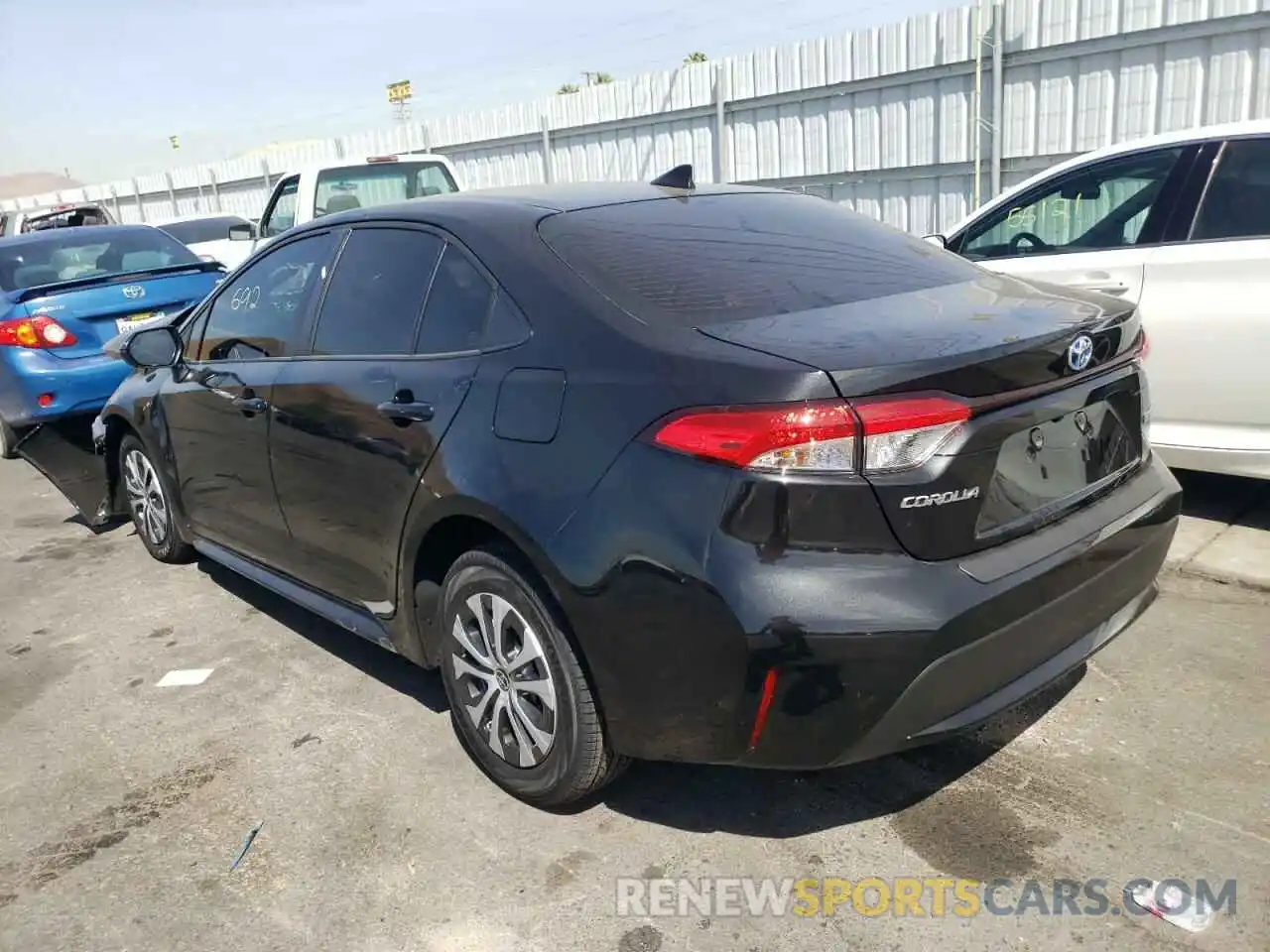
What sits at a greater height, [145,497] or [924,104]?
[924,104]

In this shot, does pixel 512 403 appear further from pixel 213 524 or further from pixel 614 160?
pixel 614 160

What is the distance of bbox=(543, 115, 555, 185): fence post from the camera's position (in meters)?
13.6

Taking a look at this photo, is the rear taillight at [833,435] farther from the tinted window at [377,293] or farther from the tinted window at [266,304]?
the tinted window at [266,304]

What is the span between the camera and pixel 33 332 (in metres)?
6.38

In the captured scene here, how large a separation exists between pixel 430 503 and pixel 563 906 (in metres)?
1.13

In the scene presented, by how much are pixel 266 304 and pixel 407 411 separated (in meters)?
Answer: 1.33

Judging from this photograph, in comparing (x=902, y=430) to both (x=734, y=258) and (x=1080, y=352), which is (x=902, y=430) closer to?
(x=1080, y=352)

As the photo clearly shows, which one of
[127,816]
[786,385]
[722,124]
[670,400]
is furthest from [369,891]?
[722,124]

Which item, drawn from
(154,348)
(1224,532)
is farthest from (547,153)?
(1224,532)

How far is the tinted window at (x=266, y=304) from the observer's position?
151 inches

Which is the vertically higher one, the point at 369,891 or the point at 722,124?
the point at 722,124

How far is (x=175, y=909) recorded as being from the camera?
8.86ft

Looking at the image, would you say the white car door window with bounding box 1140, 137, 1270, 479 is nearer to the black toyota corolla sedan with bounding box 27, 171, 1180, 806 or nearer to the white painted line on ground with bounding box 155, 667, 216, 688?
the black toyota corolla sedan with bounding box 27, 171, 1180, 806

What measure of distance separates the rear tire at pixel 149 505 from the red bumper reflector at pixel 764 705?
354cm
